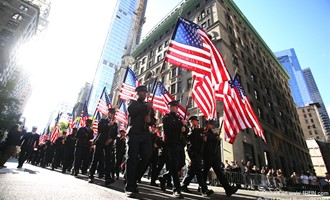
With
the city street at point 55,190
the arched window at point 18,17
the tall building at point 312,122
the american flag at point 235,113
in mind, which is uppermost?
A: the arched window at point 18,17

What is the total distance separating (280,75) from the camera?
43.8 m

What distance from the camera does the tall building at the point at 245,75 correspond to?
22656 mm

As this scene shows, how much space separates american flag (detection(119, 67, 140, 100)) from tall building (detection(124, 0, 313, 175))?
7.73 metres

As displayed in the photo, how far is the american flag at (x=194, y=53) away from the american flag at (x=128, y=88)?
18.1 feet

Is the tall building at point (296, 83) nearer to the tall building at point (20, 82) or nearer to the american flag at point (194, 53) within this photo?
the tall building at point (20, 82)

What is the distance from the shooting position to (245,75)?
26391 millimetres

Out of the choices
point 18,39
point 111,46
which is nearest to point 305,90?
point 111,46

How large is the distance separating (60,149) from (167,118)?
840cm

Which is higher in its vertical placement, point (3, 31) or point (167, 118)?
point (3, 31)

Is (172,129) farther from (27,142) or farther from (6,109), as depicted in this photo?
(6,109)

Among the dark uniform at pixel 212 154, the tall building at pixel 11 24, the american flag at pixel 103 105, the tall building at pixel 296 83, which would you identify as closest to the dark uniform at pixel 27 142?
the american flag at pixel 103 105

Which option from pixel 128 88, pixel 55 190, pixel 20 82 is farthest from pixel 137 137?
pixel 20 82

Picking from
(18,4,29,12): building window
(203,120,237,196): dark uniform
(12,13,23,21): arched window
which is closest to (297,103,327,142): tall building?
(203,120,237,196): dark uniform

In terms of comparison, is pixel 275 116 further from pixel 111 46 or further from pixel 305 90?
pixel 305 90
